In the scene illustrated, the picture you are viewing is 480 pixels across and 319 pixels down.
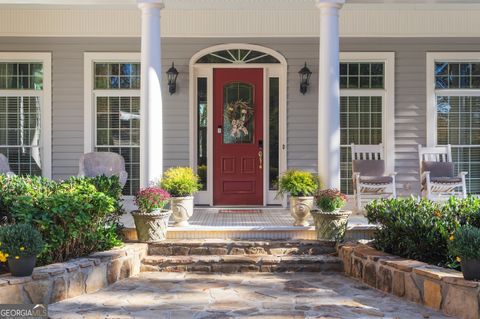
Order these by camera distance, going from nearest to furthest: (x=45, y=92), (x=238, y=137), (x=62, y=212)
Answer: (x=62, y=212) < (x=45, y=92) < (x=238, y=137)

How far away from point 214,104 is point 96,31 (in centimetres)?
205

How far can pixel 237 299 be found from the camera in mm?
4414

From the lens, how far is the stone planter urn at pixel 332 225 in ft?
18.8

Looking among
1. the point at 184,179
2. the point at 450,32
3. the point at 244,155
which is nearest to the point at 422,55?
the point at 450,32

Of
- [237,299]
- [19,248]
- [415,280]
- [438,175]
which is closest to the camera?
[19,248]

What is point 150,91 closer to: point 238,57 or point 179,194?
point 179,194

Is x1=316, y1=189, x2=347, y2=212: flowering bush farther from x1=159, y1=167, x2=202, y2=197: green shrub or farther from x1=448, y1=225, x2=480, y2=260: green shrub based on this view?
x1=448, y1=225, x2=480, y2=260: green shrub

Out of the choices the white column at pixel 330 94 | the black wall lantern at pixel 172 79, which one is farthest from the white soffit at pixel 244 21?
the white column at pixel 330 94

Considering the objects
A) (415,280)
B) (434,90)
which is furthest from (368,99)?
(415,280)

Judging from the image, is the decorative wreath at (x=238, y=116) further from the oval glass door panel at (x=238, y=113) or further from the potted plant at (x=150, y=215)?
the potted plant at (x=150, y=215)

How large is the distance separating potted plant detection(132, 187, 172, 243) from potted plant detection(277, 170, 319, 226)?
1.43 m

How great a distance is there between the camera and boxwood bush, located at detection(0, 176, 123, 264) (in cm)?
459

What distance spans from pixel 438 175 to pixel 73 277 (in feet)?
17.4

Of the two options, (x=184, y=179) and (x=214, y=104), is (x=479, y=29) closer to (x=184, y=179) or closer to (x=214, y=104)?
(x=214, y=104)
